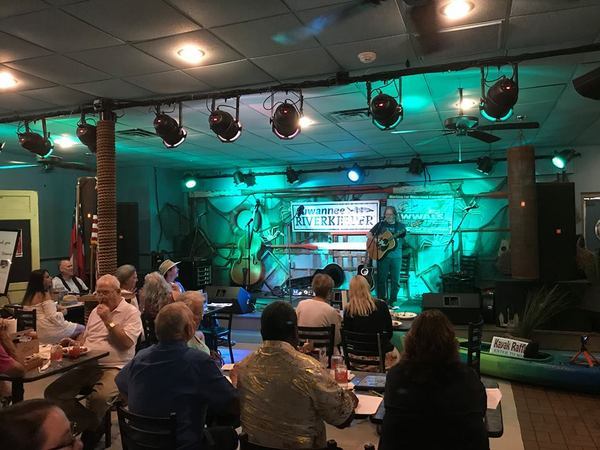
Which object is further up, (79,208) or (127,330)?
(79,208)

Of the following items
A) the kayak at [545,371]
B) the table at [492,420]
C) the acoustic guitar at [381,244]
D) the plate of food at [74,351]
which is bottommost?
the kayak at [545,371]

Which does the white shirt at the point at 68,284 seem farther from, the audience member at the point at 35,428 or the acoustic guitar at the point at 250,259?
the audience member at the point at 35,428

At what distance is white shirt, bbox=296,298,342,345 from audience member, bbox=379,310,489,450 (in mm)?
2154

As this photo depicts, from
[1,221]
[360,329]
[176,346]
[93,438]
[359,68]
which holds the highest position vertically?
[359,68]

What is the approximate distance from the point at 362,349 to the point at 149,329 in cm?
→ 208

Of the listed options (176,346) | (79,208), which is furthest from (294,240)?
(176,346)

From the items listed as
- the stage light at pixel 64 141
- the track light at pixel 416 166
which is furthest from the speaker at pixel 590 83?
the stage light at pixel 64 141

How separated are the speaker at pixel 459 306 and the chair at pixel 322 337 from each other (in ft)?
10.2

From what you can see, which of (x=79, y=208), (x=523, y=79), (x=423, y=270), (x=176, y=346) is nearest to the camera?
(x=176, y=346)

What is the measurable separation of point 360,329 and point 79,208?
400cm

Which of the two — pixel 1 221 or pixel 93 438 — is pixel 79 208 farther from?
pixel 93 438

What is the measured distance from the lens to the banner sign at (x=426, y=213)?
972cm

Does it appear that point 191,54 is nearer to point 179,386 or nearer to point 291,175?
point 179,386

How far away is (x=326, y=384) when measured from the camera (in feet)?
7.29
